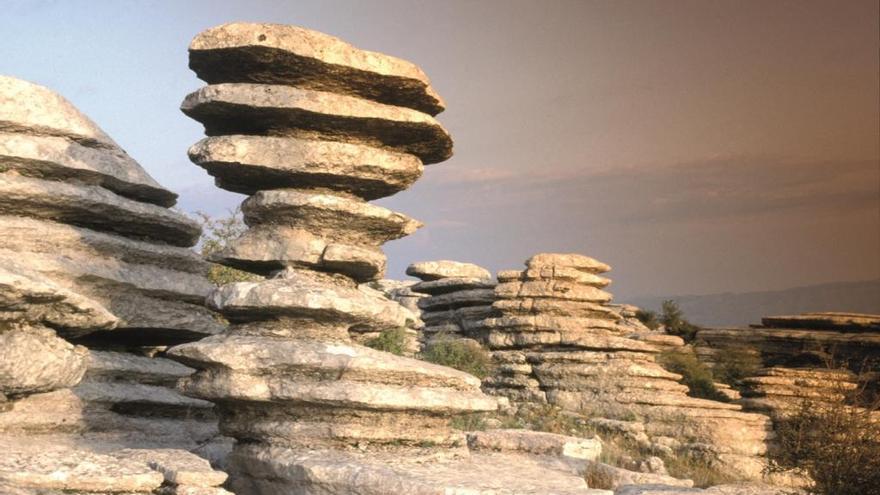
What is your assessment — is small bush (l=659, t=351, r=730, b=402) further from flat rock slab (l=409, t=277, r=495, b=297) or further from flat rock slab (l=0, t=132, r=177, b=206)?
flat rock slab (l=0, t=132, r=177, b=206)

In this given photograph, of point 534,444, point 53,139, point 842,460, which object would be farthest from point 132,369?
point 842,460

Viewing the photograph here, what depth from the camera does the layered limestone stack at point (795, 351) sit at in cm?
2675

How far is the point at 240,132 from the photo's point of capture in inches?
483

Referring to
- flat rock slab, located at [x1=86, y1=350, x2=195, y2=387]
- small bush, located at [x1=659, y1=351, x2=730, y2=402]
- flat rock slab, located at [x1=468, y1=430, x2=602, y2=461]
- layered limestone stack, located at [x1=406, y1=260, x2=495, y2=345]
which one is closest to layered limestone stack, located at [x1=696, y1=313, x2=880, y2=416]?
small bush, located at [x1=659, y1=351, x2=730, y2=402]

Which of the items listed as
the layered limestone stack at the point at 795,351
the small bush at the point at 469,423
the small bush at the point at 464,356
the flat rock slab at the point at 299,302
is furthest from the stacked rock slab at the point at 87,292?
the layered limestone stack at the point at 795,351

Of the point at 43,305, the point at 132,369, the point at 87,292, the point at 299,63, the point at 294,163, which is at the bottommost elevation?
the point at 132,369

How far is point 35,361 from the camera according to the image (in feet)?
33.9

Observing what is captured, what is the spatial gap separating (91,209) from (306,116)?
151 inches

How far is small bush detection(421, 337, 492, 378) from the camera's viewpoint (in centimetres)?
A: 2570

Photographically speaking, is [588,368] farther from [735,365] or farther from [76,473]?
[76,473]

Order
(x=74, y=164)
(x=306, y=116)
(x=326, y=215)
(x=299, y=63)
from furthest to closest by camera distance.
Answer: (x=74, y=164)
(x=326, y=215)
(x=306, y=116)
(x=299, y=63)

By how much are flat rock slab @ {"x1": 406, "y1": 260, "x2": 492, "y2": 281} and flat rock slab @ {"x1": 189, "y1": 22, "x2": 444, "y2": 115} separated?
2265cm

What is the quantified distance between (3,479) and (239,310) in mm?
3645

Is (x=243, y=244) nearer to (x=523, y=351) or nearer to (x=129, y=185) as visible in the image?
(x=129, y=185)
